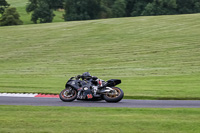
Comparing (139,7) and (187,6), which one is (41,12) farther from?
(187,6)

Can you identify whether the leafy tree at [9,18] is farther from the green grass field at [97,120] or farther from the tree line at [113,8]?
the green grass field at [97,120]

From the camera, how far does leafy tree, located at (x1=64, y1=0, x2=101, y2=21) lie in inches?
3425

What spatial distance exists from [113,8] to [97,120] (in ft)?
256

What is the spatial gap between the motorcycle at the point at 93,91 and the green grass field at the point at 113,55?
7.52ft

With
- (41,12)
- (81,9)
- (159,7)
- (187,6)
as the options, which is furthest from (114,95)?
(41,12)

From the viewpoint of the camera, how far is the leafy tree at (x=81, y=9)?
87.0m

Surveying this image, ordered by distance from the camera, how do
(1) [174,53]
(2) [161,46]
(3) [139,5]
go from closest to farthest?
1. (1) [174,53]
2. (2) [161,46]
3. (3) [139,5]

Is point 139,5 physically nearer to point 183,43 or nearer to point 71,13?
point 71,13

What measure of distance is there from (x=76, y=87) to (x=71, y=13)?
7486cm

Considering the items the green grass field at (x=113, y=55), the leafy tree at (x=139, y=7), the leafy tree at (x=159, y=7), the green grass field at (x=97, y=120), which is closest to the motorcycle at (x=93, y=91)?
the green grass field at (x=97, y=120)

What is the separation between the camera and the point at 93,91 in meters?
14.5

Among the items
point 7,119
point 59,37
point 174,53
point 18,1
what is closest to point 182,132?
point 7,119

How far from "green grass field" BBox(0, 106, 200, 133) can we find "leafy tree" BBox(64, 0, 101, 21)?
75.4 meters

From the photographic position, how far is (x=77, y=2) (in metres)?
86.7
